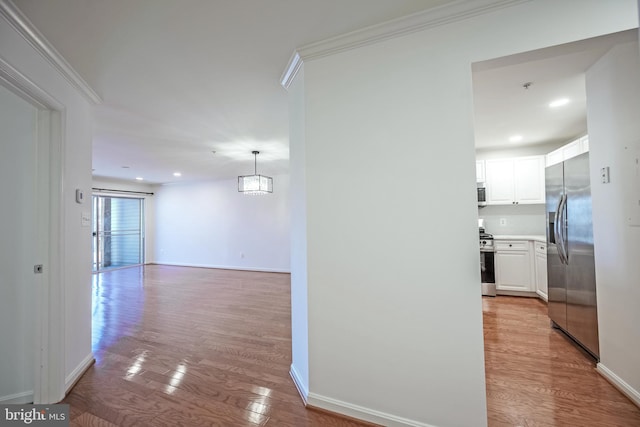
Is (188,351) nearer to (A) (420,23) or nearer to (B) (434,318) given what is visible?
(B) (434,318)

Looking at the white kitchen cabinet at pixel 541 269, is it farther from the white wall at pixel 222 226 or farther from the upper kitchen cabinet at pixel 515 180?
the white wall at pixel 222 226

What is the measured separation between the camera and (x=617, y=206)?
181cm

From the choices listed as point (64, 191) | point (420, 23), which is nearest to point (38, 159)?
point (64, 191)

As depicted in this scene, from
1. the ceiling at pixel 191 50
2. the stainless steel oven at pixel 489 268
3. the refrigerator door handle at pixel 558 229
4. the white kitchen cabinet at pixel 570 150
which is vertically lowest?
the stainless steel oven at pixel 489 268

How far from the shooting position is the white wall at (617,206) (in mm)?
1695

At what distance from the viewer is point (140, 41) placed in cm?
165

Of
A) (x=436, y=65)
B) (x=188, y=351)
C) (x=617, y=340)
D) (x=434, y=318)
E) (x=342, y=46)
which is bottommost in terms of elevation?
(x=188, y=351)

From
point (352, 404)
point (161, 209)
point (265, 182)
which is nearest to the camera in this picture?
point (352, 404)

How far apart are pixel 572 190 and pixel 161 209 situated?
9251 millimetres

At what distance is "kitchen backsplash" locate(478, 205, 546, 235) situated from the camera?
4.24 meters

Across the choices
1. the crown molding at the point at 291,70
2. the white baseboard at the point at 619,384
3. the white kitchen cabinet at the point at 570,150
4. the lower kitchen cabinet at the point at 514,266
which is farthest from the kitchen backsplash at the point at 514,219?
the crown molding at the point at 291,70

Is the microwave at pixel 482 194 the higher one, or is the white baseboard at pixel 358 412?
the microwave at pixel 482 194

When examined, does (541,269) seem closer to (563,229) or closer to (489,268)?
(489,268)

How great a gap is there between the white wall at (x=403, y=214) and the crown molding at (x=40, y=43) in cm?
168
